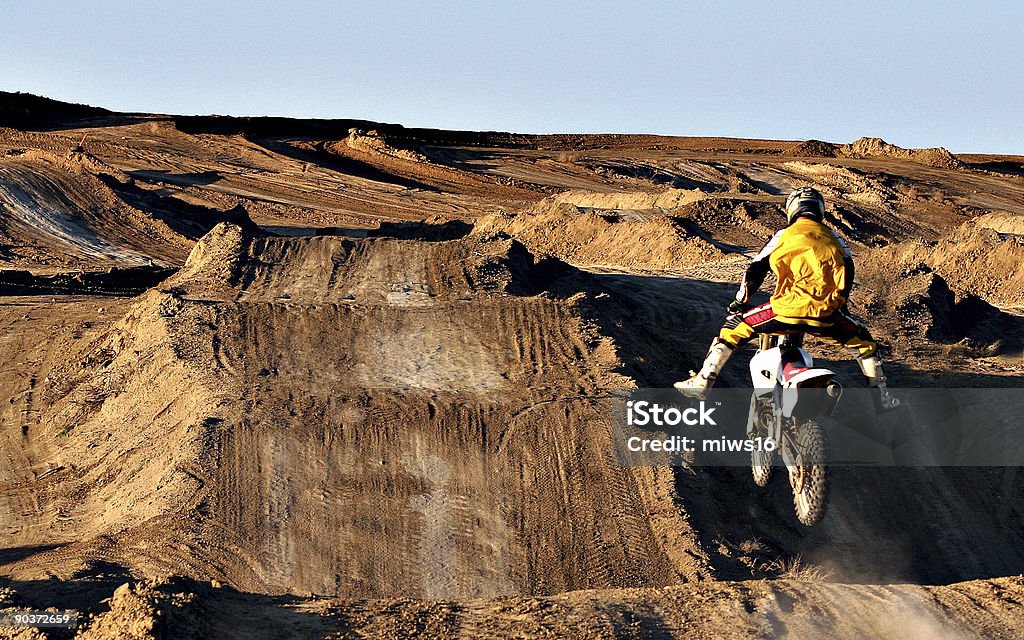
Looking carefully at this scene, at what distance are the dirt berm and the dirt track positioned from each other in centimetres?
4

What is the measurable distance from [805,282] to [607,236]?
2370cm

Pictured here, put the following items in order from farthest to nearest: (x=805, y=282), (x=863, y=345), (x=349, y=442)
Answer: (x=349, y=442), (x=863, y=345), (x=805, y=282)

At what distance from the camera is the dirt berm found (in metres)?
11.6

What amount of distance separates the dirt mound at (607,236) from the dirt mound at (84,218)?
26.7ft

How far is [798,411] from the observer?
830 centimetres

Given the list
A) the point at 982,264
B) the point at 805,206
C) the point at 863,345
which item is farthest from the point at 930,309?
the point at 805,206

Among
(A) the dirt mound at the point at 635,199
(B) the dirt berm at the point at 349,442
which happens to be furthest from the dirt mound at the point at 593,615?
(A) the dirt mound at the point at 635,199

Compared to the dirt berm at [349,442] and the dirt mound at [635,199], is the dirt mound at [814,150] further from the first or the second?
the dirt berm at [349,442]

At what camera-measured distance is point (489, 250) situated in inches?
773

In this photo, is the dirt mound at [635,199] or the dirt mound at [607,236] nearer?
the dirt mound at [607,236]

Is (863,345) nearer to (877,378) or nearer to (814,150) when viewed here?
(877,378)

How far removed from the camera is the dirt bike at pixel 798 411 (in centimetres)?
822

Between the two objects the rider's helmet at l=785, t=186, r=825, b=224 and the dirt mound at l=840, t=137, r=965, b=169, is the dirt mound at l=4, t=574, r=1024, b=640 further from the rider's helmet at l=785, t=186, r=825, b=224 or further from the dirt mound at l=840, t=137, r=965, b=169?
the dirt mound at l=840, t=137, r=965, b=169

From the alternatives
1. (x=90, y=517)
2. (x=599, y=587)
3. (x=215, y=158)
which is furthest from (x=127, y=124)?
(x=599, y=587)
